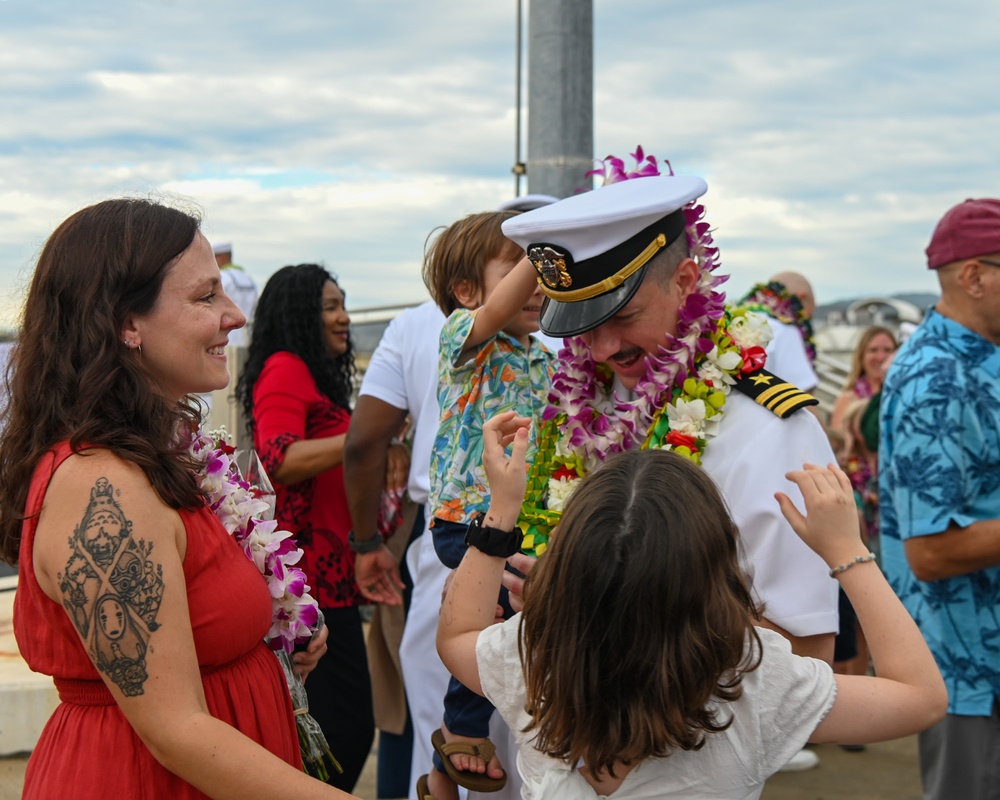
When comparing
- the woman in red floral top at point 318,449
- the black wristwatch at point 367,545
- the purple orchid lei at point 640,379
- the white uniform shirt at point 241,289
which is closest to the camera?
the purple orchid lei at point 640,379

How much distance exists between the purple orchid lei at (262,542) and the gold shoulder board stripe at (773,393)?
1113 mm

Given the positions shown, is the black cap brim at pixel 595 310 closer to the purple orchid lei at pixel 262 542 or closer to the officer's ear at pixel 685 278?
the officer's ear at pixel 685 278

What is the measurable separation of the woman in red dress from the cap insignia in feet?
2.42

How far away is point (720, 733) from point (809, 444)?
2.66 feet

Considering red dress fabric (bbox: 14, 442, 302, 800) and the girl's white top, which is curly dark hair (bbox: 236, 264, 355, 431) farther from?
the girl's white top

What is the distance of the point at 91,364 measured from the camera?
6.47 feet

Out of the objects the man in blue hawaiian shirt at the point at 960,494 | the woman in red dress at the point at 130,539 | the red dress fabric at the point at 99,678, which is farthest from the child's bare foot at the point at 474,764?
the man in blue hawaiian shirt at the point at 960,494

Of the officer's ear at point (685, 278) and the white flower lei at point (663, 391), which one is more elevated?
the officer's ear at point (685, 278)

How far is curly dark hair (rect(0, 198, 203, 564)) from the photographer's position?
1.96m

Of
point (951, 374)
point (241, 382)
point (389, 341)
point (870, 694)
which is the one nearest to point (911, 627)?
point (870, 694)

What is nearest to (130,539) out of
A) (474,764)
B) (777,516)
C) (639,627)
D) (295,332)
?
(639,627)

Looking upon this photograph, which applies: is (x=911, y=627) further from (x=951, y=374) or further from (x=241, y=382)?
(x=241, y=382)

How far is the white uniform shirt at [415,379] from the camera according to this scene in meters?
4.18

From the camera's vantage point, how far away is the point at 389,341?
4.32 m
